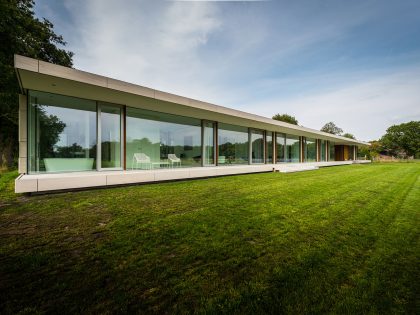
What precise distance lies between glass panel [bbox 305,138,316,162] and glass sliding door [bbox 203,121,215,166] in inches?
524

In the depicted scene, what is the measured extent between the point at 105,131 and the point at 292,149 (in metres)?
16.7

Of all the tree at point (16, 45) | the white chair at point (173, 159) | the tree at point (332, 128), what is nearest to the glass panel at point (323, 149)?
the white chair at point (173, 159)

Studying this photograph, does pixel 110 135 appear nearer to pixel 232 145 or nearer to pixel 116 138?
pixel 116 138

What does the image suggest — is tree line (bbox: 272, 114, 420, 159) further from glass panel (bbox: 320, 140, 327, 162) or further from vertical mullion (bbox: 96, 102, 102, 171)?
vertical mullion (bbox: 96, 102, 102, 171)

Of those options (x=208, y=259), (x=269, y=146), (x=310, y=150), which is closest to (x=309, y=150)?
(x=310, y=150)

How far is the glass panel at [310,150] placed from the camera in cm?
2291

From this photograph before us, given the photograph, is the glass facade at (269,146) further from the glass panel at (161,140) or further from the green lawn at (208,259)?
the green lawn at (208,259)

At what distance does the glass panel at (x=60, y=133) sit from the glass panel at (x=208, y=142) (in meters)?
6.06

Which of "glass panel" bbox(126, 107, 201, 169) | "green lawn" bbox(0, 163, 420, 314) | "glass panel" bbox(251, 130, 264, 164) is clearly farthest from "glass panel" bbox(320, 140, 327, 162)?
"green lawn" bbox(0, 163, 420, 314)

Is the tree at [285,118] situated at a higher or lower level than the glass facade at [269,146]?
higher

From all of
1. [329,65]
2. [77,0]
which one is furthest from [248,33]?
[77,0]

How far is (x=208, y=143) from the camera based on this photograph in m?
13.4

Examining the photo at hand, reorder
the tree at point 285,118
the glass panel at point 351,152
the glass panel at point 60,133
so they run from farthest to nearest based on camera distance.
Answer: the tree at point 285,118 < the glass panel at point 351,152 < the glass panel at point 60,133

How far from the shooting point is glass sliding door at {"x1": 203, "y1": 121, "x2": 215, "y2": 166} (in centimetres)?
1309
